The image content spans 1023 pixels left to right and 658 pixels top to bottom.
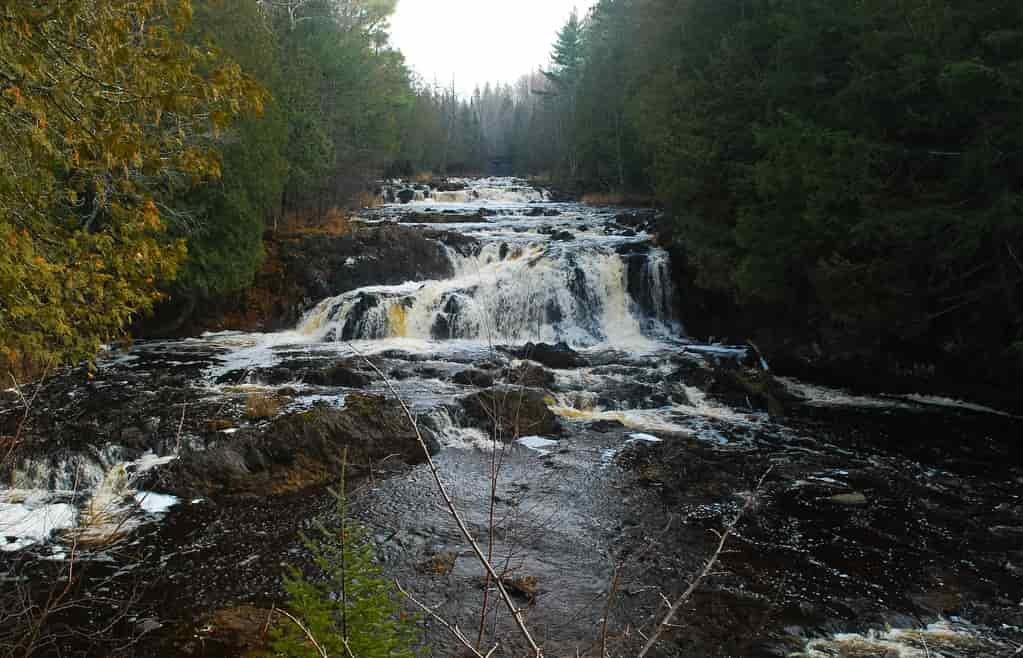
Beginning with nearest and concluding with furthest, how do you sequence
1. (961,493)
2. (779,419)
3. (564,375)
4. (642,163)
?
(961,493) → (779,419) → (564,375) → (642,163)

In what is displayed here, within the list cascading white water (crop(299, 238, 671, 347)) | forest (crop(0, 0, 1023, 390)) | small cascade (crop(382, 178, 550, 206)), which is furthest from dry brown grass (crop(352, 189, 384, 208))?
cascading white water (crop(299, 238, 671, 347))

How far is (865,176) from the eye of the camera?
1141 cm

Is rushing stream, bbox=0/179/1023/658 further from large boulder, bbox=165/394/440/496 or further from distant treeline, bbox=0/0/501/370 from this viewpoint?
distant treeline, bbox=0/0/501/370

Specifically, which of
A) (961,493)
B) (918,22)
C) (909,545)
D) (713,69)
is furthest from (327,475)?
(713,69)

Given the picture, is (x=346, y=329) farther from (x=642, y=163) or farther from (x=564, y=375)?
(x=642, y=163)

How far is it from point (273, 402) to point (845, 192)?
958 centimetres

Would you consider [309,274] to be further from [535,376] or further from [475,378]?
[535,376]

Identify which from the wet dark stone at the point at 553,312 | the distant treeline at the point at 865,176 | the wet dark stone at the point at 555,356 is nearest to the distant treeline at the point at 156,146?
the wet dark stone at the point at 555,356

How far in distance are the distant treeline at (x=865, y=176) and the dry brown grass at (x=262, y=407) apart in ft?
29.6

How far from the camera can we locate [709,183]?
17422 millimetres

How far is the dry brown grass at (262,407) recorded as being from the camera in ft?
35.5

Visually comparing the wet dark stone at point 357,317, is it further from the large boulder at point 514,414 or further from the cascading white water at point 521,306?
the large boulder at point 514,414

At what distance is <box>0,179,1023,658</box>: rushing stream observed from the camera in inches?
248

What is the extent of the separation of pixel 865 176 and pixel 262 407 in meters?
9.92
